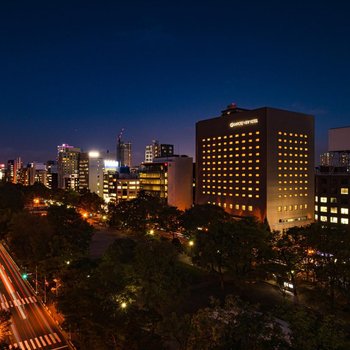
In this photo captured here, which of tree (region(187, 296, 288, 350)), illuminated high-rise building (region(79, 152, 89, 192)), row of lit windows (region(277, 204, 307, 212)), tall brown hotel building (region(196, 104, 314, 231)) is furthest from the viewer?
illuminated high-rise building (region(79, 152, 89, 192))

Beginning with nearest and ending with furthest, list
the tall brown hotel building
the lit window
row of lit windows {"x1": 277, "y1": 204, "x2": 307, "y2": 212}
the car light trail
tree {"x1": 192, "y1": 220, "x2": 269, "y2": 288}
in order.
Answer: the car light trail → tree {"x1": 192, "y1": 220, "x2": 269, "y2": 288} → the lit window → the tall brown hotel building → row of lit windows {"x1": 277, "y1": 204, "x2": 307, "y2": 212}

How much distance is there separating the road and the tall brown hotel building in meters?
61.3

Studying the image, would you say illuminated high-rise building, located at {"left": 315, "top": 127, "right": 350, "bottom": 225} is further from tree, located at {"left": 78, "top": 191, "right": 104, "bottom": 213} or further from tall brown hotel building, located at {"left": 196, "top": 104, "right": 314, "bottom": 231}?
tree, located at {"left": 78, "top": 191, "right": 104, "bottom": 213}

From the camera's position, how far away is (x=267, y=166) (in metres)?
83.9

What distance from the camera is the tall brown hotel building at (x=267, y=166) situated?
8462cm

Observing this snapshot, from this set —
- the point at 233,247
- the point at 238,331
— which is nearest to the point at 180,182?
the point at 233,247

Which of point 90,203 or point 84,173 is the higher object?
point 84,173

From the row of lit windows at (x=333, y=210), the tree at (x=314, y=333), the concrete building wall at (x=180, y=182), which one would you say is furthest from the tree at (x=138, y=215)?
the tree at (x=314, y=333)

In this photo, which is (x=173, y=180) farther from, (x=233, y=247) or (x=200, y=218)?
(x=233, y=247)

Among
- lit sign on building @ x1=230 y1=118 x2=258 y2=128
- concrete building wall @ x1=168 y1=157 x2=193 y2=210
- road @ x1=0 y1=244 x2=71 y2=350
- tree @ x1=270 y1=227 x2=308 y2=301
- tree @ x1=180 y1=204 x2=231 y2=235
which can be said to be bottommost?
A: road @ x1=0 y1=244 x2=71 y2=350

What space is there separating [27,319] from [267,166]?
225 feet

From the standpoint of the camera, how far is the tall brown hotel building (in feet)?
278

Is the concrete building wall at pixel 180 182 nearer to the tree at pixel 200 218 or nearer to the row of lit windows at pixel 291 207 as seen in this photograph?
the row of lit windows at pixel 291 207

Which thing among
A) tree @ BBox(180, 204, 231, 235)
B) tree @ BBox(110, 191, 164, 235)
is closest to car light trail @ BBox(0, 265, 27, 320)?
tree @ BBox(110, 191, 164, 235)
